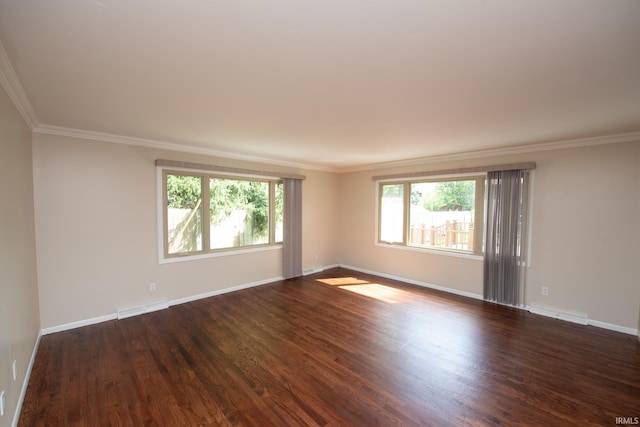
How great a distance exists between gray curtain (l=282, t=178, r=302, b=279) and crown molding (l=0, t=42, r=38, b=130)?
358 cm

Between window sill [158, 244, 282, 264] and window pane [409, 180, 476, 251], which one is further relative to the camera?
window pane [409, 180, 476, 251]

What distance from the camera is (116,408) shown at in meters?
2.04

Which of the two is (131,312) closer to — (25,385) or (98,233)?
(98,233)

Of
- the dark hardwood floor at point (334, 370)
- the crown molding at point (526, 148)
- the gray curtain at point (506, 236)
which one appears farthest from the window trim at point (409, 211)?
the dark hardwood floor at point (334, 370)

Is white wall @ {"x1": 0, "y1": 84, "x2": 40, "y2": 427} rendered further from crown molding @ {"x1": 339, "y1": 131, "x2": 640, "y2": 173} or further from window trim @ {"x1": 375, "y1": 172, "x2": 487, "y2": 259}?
window trim @ {"x1": 375, "y1": 172, "x2": 487, "y2": 259}

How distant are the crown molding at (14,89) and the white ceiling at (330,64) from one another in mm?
53

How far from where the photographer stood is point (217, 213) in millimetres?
4684

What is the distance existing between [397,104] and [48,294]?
4.44m

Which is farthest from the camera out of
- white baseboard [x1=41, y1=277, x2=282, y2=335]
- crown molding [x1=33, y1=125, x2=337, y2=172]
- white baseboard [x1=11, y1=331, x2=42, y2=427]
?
white baseboard [x1=41, y1=277, x2=282, y2=335]

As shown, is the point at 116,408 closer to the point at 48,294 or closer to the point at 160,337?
the point at 160,337

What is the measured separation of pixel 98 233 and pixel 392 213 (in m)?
5.02

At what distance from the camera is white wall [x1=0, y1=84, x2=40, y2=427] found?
176cm

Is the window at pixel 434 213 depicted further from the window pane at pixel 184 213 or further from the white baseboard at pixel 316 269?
A: the window pane at pixel 184 213

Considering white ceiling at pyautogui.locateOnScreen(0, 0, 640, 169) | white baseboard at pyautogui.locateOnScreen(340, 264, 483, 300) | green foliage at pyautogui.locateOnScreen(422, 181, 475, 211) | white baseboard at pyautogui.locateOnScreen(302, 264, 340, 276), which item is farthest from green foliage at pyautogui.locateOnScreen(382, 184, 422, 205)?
white ceiling at pyautogui.locateOnScreen(0, 0, 640, 169)
